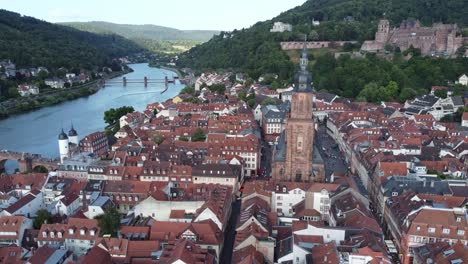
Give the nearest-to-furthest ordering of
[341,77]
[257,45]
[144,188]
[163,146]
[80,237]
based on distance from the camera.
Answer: [80,237], [144,188], [163,146], [341,77], [257,45]

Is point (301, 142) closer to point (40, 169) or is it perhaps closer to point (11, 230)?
point (11, 230)

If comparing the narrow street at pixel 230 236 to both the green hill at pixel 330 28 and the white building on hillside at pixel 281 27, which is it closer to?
the green hill at pixel 330 28

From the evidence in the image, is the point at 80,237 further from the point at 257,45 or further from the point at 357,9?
the point at 357,9

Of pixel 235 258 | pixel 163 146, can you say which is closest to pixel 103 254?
pixel 235 258

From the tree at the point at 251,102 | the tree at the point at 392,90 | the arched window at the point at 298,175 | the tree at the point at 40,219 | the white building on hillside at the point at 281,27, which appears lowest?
the tree at the point at 40,219

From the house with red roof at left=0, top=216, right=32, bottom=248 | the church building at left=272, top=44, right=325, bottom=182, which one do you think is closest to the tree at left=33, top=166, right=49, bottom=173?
the house with red roof at left=0, top=216, right=32, bottom=248

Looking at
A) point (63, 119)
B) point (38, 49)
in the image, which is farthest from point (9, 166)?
point (38, 49)

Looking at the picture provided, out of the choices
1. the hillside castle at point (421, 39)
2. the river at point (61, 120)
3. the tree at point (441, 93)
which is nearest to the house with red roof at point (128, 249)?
the river at point (61, 120)
